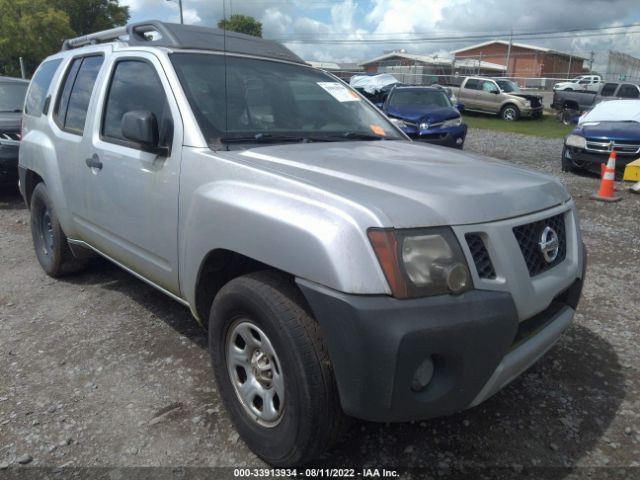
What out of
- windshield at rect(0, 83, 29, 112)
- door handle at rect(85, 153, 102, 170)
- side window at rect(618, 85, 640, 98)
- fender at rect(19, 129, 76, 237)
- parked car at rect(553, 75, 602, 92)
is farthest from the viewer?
parked car at rect(553, 75, 602, 92)

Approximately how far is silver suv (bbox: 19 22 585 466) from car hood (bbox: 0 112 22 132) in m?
4.82

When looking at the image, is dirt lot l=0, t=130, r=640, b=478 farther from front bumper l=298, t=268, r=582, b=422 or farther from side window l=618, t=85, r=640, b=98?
side window l=618, t=85, r=640, b=98

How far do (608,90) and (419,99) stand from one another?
10446mm

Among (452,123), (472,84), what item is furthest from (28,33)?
(452,123)

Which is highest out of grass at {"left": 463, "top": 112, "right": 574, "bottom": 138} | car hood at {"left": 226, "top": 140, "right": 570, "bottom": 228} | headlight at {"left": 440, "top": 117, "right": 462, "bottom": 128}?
car hood at {"left": 226, "top": 140, "right": 570, "bottom": 228}

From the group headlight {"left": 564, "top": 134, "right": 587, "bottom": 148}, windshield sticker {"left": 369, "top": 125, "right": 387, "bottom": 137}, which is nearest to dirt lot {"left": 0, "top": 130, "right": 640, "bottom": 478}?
windshield sticker {"left": 369, "top": 125, "right": 387, "bottom": 137}

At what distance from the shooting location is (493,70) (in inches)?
1991

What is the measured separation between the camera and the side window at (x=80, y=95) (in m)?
3.75

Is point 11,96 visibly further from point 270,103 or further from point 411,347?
point 411,347

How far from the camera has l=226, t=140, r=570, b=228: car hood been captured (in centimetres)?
202

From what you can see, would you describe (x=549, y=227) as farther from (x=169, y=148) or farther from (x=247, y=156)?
(x=169, y=148)

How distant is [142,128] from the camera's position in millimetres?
2746

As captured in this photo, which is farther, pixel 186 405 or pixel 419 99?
pixel 419 99

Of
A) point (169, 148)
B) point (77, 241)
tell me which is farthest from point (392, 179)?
point (77, 241)
